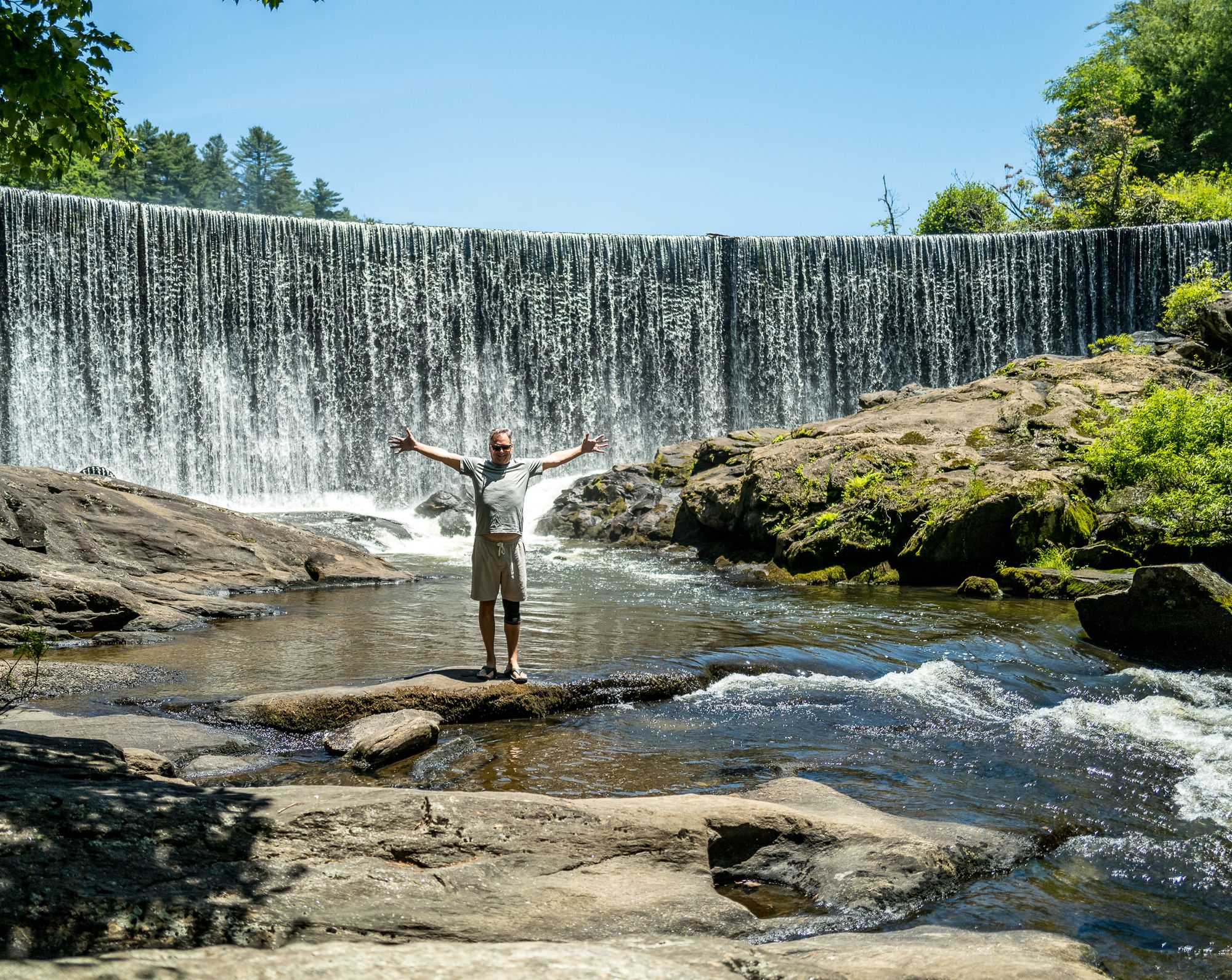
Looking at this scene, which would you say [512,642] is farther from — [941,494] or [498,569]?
[941,494]

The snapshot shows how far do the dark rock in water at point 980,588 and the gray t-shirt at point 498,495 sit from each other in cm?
713

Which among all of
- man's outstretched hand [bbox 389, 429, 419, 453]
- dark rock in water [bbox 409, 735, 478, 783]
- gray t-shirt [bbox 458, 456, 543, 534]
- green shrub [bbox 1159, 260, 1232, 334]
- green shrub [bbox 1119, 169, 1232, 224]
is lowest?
dark rock in water [bbox 409, 735, 478, 783]

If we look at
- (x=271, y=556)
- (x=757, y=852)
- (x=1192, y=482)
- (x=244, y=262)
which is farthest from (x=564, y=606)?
(x=244, y=262)

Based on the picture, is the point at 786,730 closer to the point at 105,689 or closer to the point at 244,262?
the point at 105,689

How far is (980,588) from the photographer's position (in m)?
12.4

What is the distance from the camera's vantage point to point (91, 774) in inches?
148

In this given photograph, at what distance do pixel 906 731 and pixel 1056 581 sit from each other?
6122 mm

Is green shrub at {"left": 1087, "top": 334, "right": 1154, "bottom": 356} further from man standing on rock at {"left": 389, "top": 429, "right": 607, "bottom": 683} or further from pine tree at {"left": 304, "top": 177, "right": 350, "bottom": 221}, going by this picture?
pine tree at {"left": 304, "top": 177, "right": 350, "bottom": 221}

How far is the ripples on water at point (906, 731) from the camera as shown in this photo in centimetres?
434

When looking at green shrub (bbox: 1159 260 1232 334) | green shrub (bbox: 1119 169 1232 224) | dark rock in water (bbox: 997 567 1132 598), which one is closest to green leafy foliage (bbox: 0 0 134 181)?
dark rock in water (bbox: 997 567 1132 598)

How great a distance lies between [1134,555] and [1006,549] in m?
1.71

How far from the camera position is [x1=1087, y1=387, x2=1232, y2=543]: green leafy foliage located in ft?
34.7

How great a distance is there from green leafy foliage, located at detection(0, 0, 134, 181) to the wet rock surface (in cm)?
401

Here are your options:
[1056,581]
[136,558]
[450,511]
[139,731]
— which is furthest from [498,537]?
[450,511]
